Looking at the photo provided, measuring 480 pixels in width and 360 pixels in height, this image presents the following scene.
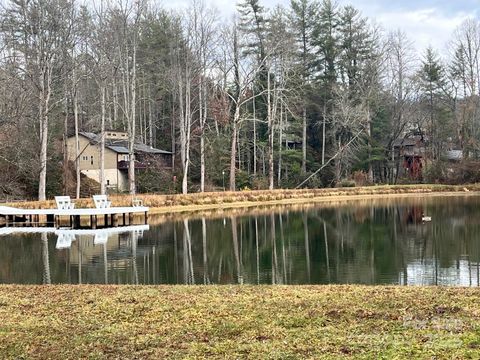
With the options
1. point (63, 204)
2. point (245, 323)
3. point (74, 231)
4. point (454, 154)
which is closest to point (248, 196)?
point (63, 204)

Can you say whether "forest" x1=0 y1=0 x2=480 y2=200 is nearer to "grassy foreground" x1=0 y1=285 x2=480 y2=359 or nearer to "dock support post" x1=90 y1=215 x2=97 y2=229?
"dock support post" x1=90 y1=215 x2=97 y2=229

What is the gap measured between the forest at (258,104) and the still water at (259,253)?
47.4 feet

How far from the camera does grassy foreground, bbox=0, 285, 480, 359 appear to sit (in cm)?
554

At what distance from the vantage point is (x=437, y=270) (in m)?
12.8

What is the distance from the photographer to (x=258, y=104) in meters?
55.8

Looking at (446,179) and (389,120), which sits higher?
(389,120)

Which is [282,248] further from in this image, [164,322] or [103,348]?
[103,348]

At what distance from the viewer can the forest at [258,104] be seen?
36.3m

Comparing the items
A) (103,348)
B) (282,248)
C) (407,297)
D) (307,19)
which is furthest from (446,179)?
(103,348)

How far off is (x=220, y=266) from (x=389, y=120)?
1794 inches

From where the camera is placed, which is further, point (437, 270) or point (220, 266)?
point (220, 266)

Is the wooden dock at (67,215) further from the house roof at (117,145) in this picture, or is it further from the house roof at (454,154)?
the house roof at (454,154)

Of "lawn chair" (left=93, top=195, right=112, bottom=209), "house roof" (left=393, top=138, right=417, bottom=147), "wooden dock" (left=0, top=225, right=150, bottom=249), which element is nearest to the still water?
"wooden dock" (left=0, top=225, right=150, bottom=249)

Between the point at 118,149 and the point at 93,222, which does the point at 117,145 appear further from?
the point at 93,222
